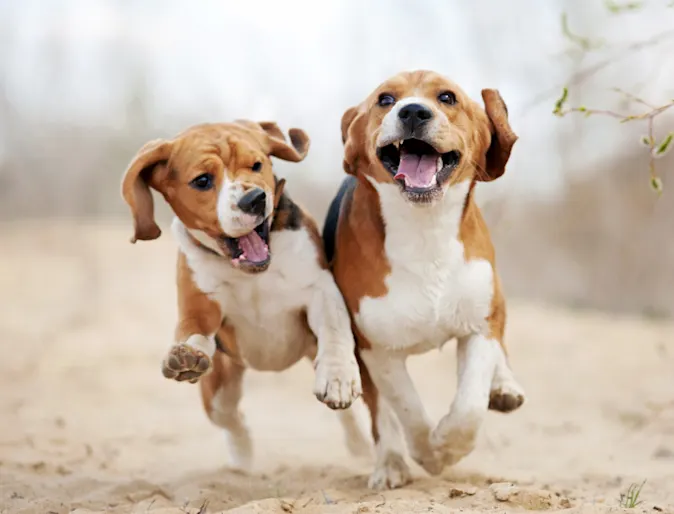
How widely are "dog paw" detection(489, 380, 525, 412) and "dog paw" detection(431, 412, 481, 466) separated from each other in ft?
0.47

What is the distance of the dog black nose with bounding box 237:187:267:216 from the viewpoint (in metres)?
3.50

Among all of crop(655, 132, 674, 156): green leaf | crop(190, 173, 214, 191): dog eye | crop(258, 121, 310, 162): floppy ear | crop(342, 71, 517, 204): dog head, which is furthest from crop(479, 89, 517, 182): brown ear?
crop(190, 173, 214, 191): dog eye

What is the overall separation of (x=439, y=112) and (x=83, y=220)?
490 inches

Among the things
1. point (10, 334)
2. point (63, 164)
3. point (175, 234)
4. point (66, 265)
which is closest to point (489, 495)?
point (175, 234)

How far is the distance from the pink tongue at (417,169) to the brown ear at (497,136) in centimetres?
34

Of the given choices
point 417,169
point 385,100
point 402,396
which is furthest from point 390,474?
point 385,100

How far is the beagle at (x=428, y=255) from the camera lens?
→ 11.7 feet

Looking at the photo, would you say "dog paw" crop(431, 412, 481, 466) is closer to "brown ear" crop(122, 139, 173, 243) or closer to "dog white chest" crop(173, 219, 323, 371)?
"dog white chest" crop(173, 219, 323, 371)

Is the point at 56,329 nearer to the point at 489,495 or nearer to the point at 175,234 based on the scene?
the point at 175,234

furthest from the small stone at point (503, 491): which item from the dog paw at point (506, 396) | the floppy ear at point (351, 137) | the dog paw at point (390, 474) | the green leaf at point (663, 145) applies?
the green leaf at point (663, 145)

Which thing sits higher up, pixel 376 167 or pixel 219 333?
pixel 376 167

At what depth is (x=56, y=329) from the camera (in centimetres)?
1082

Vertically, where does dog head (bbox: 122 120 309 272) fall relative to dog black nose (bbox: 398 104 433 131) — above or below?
below

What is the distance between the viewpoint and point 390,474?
419 centimetres
